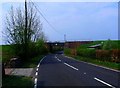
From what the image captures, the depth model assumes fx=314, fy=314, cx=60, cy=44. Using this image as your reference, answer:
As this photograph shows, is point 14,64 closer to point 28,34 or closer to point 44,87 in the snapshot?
point 28,34

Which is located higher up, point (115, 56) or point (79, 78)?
point (115, 56)

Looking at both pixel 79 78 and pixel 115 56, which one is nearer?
pixel 79 78

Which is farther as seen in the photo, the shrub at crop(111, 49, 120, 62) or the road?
the shrub at crop(111, 49, 120, 62)

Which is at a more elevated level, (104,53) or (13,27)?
(13,27)

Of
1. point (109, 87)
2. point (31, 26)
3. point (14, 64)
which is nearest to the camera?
point (109, 87)

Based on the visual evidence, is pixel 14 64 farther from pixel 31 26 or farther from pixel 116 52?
pixel 31 26

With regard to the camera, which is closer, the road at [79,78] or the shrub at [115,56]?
the road at [79,78]

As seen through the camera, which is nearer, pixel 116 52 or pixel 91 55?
pixel 116 52

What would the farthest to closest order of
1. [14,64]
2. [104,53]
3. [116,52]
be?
[104,53]
[116,52]
[14,64]

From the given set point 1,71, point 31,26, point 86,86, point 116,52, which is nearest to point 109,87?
point 86,86

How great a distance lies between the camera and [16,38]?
4366cm

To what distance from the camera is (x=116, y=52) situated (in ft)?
116

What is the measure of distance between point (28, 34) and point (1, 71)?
84.3ft

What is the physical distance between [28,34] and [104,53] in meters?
11.6
